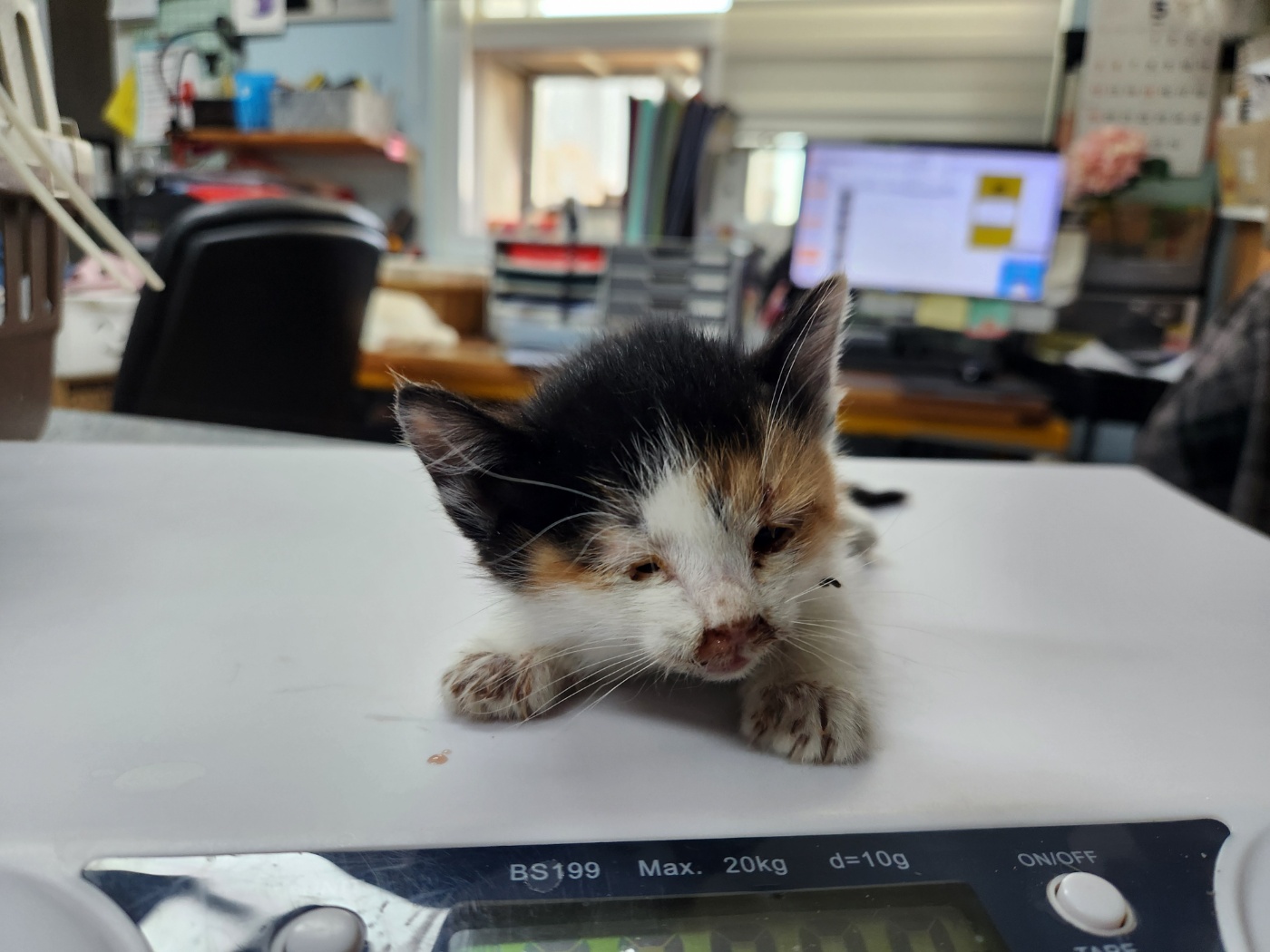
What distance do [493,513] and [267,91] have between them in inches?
23.7

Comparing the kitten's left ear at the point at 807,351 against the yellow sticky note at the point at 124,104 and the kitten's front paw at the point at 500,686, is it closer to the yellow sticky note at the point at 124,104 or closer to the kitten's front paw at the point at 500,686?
the kitten's front paw at the point at 500,686

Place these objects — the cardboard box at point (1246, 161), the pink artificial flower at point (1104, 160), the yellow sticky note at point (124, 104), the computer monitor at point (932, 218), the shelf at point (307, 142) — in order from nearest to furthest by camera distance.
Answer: the yellow sticky note at point (124, 104) → the shelf at point (307, 142) → the cardboard box at point (1246, 161) → the pink artificial flower at point (1104, 160) → the computer monitor at point (932, 218)

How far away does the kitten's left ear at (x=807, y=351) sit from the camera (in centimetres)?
48

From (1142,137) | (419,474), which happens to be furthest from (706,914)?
(1142,137)

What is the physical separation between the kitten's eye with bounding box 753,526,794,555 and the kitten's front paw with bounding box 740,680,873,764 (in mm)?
74

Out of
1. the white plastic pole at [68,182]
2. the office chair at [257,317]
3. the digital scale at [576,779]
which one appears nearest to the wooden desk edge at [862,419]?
the office chair at [257,317]

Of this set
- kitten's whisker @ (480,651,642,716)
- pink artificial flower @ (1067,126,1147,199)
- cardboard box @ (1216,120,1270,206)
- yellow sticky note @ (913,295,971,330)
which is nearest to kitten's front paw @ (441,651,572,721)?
kitten's whisker @ (480,651,642,716)

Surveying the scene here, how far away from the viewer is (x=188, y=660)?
1.34 feet

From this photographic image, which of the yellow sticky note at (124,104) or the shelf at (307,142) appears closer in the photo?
the yellow sticky note at (124,104)

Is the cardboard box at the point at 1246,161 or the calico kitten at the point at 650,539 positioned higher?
the cardboard box at the point at 1246,161

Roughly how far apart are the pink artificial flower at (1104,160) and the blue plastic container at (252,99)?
4.45 feet

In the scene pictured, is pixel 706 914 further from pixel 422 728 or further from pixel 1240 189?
pixel 1240 189

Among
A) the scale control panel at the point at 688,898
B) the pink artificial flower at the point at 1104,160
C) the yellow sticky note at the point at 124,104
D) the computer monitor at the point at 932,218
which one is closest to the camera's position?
the scale control panel at the point at 688,898

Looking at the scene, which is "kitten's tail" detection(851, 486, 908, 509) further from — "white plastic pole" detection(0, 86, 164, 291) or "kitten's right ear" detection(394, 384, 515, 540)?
"white plastic pole" detection(0, 86, 164, 291)
